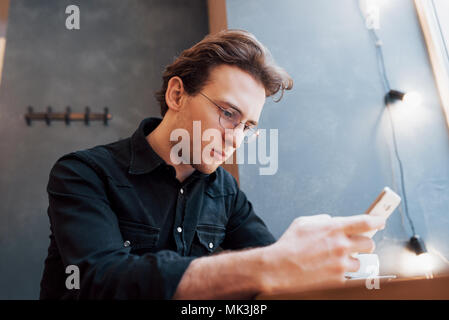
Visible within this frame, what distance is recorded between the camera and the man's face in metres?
1.13

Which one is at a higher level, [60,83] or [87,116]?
[60,83]

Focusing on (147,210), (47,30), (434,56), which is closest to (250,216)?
(147,210)

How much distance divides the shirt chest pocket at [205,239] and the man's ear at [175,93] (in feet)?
1.46

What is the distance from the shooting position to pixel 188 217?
45.2 inches

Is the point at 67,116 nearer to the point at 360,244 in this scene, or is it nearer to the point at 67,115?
the point at 67,115

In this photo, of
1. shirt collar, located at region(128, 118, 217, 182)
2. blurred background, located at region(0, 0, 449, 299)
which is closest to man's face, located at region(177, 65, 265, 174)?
shirt collar, located at region(128, 118, 217, 182)

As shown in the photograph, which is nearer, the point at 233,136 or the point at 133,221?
the point at 133,221

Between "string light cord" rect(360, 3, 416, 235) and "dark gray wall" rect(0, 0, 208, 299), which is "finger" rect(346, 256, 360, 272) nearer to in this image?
"string light cord" rect(360, 3, 416, 235)

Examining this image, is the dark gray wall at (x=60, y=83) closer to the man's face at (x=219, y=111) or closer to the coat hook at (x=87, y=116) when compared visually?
the coat hook at (x=87, y=116)

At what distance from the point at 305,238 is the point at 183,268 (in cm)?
23

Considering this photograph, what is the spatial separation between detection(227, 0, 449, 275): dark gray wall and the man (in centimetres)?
37

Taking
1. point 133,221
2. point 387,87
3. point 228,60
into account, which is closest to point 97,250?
point 133,221

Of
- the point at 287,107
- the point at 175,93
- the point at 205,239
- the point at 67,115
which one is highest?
the point at 67,115

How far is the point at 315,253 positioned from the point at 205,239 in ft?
2.07
